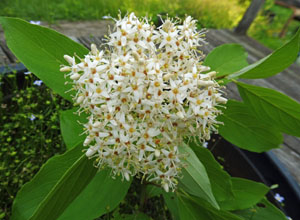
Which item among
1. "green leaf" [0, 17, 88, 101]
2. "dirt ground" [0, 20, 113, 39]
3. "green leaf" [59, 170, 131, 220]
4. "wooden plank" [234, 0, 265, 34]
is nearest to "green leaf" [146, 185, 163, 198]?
"green leaf" [59, 170, 131, 220]

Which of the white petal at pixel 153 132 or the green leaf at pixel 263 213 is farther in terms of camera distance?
the green leaf at pixel 263 213

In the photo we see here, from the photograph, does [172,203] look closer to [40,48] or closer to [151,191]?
[151,191]

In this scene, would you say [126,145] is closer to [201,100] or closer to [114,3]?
[201,100]

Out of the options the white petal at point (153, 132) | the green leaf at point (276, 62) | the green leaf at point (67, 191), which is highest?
the green leaf at point (276, 62)

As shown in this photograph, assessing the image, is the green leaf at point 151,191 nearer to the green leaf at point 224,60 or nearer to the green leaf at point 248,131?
the green leaf at point 248,131

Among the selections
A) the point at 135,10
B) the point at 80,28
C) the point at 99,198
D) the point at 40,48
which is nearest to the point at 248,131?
the point at 99,198

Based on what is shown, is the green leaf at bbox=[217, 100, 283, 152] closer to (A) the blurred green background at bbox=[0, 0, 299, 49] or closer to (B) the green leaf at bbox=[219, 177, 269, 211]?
(B) the green leaf at bbox=[219, 177, 269, 211]

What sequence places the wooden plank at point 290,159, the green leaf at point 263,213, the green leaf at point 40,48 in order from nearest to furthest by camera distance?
the green leaf at point 40,48 → the green leaf at point 263,213 → the wooden plank at point 290,159

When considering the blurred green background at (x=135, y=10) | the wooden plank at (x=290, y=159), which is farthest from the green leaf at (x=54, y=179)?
the blurred green background at (x=135, y=10)
